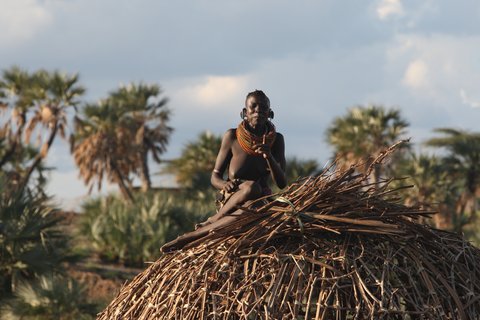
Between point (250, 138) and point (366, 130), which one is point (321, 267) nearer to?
point (250, 138)

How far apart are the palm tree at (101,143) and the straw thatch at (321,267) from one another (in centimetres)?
3680

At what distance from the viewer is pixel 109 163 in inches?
1772

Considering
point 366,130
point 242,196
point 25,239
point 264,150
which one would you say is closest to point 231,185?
point 242,196

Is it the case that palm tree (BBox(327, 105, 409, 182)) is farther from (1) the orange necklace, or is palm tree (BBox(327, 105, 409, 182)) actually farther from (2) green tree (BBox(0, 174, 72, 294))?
(1) the orange necklace

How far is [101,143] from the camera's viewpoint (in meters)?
44.1

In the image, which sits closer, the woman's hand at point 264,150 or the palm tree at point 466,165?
the woman's hand at point 264,150

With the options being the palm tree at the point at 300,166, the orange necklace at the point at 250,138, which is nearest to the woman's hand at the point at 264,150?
the orange necklace at the point at 250,138

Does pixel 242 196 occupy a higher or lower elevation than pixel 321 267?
higher

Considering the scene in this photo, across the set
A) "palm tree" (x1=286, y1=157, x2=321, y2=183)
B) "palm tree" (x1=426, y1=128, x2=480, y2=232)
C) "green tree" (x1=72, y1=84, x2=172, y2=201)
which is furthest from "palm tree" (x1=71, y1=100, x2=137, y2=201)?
"palm tree" (x1=426, y1=128, x2=480, y2=232)

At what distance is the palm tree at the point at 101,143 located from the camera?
44062 millimetres

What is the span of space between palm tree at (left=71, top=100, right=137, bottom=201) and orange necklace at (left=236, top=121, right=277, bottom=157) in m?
36.3

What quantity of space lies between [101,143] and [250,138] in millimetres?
37233

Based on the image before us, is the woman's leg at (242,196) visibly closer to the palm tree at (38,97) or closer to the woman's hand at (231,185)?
the woman's hand at (231,185)

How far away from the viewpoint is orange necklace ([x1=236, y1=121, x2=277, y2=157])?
7.38 meters
